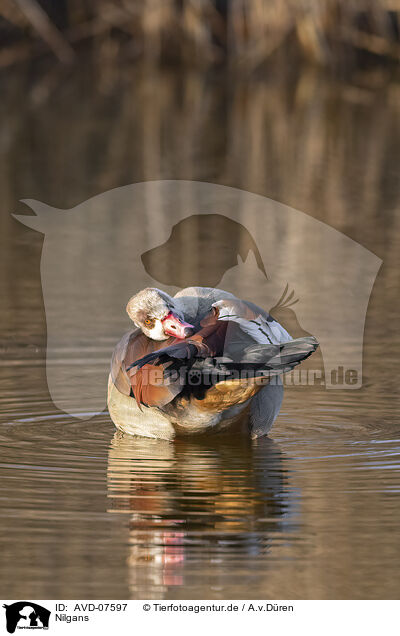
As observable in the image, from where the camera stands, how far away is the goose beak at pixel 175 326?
22.2ft

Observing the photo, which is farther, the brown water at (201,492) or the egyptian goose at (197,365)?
the egyptian goose at (197,365)

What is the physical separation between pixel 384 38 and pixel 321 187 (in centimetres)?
1362

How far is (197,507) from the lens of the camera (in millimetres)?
6312

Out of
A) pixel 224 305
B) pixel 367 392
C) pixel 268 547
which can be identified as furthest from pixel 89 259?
pixel 268 547

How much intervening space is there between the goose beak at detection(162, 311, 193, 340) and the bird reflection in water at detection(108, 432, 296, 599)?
27.0 inches

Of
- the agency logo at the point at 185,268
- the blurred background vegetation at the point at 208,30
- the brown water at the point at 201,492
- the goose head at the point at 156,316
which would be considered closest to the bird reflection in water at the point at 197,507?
the brown water at the point at 201,492

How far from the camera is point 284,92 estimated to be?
29078 millimetres

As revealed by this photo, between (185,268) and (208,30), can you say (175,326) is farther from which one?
(208,30)
